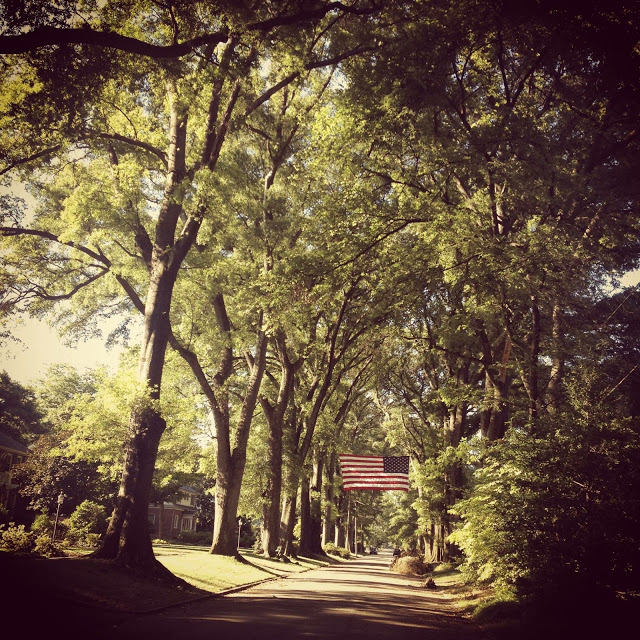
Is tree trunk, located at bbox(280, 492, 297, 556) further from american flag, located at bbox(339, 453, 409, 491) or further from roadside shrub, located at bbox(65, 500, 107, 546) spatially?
roadside shrub, located at bbox(65, 500, 107, 546)

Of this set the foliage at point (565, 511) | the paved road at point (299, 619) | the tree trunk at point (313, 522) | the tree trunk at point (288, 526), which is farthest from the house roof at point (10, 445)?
the foliage at point (565, 511)

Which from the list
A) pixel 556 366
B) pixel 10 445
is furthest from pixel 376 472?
pixel 10 445

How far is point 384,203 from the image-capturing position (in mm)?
14953

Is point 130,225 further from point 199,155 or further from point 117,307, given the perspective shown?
point 117,307

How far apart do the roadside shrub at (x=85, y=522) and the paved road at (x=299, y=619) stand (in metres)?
10.8

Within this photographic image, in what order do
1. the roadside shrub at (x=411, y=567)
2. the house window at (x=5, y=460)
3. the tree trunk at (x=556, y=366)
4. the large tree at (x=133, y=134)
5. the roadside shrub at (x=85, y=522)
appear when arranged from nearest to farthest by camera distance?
1. the large tree at (x=133, y=134)
2. the tree trunk at (x=556, y=366)
3. the roadside shrub at (x=85, y=522)
4. the roadside shrub at (x=411, y=567)
5. the house window at (x=5, y=460)

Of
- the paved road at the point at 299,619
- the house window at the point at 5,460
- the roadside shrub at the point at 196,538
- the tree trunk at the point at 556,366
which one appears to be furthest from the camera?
the roadside shrub at the point at 196,538

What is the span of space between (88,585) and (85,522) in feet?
55.5

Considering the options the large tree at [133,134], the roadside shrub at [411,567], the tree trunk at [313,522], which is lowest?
the roadside shrub at [411,567]

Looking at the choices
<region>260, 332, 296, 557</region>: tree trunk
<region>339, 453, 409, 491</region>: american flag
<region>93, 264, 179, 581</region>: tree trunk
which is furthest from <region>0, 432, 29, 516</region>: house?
<region>93, 264, 179, 581</region>: tree trunk

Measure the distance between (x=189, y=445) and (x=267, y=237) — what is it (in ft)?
46.9

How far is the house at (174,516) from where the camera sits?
49.9 meters

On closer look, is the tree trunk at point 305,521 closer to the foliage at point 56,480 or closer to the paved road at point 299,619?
the foliage at point 56,480

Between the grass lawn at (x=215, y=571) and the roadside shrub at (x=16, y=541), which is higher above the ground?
A: the roadside shrub at (x=16, y=541)
